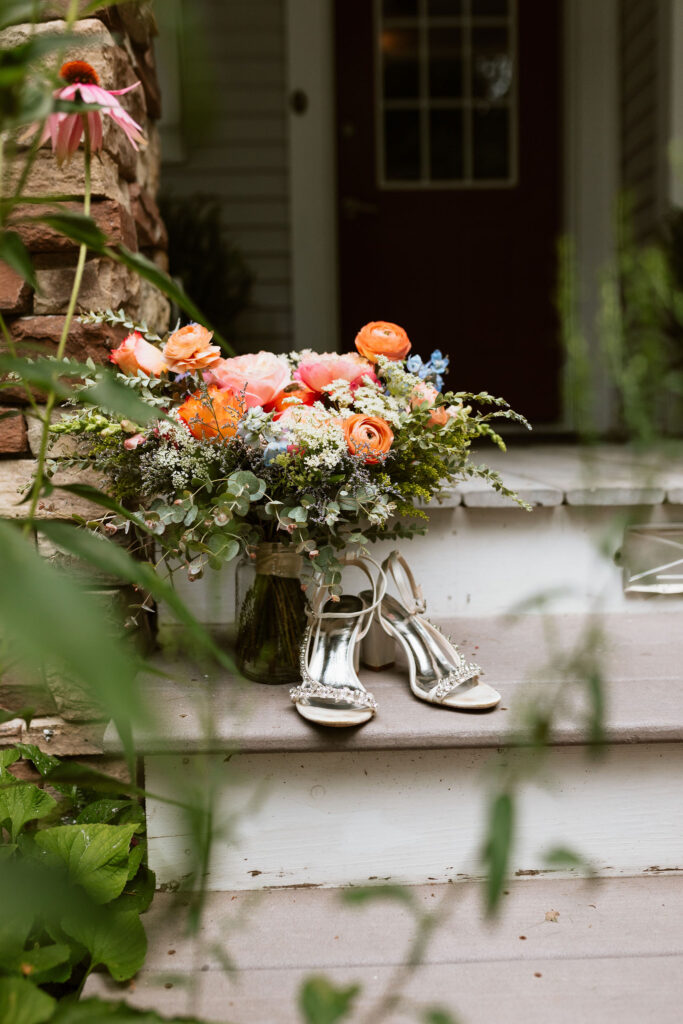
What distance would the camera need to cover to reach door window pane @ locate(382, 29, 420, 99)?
334cm

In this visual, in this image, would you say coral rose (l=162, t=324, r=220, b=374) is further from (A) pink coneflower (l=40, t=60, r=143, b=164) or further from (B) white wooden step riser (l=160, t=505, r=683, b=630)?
(B) white wooden step riser (l=160, t=505, r=683, b=630)

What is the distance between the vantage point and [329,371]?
1.25 m

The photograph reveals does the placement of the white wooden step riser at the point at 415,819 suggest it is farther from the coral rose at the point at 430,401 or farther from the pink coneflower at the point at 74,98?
the pink coneflower at the point at 74,98

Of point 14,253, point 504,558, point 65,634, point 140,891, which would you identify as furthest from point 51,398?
point 504,558

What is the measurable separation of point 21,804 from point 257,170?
281 cm

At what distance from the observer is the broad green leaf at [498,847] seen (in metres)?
0.36

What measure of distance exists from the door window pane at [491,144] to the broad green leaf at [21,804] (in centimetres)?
305

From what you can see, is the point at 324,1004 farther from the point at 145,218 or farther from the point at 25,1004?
the point at 145,218

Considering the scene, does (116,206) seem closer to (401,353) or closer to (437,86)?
(401,353)

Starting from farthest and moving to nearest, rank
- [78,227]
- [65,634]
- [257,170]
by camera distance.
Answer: [257,170], [78,227], [65,634]

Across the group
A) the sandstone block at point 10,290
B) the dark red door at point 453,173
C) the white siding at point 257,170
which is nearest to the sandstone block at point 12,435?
the sandstone block at point 10,290

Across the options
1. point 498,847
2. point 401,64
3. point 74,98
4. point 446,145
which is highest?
point 401,64

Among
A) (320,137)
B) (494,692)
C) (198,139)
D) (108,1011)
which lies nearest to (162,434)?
(494,692)

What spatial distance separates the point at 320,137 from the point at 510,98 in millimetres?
806
